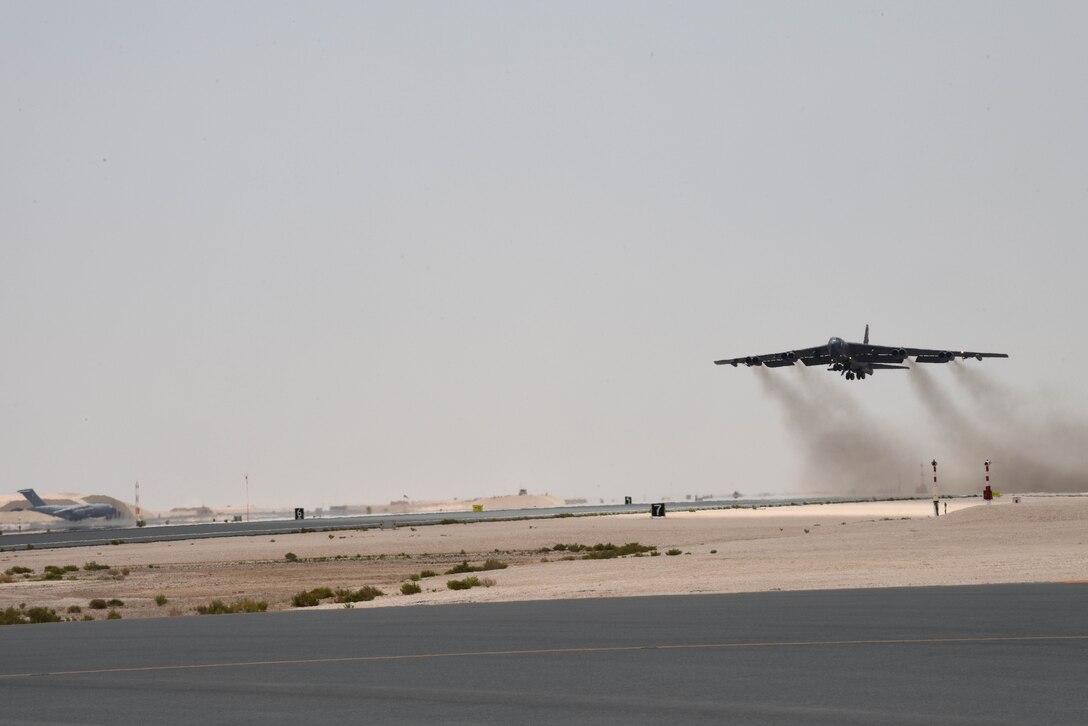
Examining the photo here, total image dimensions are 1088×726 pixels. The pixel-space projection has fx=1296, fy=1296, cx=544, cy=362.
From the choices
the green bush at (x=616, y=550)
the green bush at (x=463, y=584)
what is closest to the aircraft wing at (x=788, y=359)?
the green bush at (x=616, y=550)

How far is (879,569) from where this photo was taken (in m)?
35.1

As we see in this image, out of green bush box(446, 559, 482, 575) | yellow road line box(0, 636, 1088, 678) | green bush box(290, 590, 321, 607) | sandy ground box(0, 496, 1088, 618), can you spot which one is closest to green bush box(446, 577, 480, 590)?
sandy ground box(0, 496, 1088, 618)

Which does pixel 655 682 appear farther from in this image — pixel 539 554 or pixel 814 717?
pixel 539 554

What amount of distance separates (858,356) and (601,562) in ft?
206

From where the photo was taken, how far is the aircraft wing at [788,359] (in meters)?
104

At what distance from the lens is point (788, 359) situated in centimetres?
10625

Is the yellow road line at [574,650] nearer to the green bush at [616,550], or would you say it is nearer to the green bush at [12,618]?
the green bush at [12,618]

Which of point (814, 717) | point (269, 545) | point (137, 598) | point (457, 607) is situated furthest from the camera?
point (269, 545)

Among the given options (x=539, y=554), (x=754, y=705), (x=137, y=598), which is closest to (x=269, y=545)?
(x=539, y=554)

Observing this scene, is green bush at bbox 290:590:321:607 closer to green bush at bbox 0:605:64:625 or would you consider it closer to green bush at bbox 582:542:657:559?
green bush at bbox 0:605:64:625

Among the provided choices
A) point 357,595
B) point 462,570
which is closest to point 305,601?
point 357,595

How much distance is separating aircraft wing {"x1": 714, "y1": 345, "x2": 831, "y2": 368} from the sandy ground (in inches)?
661

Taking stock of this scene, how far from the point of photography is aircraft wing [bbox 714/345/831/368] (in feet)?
342

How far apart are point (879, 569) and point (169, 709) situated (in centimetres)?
2546
